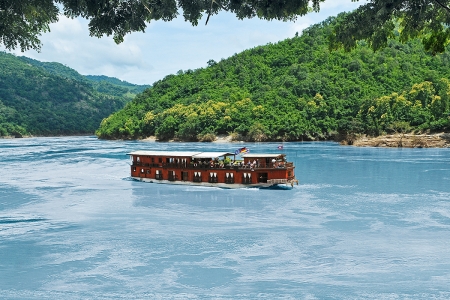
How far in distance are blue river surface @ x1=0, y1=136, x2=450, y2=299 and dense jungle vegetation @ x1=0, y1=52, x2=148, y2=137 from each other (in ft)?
385

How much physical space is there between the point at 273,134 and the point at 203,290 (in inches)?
3230

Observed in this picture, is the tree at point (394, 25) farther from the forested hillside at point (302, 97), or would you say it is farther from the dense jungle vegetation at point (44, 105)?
the dense jungle vegetation at point (44, 105)

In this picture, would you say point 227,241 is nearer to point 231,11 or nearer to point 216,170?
point 231,11

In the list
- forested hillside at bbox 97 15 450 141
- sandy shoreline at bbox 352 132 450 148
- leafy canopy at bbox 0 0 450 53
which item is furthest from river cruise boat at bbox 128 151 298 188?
forested hillside at bbox 97 15 450 141

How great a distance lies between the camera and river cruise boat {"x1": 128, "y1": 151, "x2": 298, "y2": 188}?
3434 centimetres

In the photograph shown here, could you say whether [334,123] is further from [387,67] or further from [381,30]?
[381,30]

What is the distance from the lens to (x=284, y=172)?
34031mm

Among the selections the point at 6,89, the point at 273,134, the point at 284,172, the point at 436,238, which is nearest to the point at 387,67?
the point at 273,134

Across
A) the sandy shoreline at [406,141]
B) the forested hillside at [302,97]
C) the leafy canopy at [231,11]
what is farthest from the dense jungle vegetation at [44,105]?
the leafy canopy at [231,11]

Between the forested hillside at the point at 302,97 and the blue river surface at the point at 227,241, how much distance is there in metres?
52.3

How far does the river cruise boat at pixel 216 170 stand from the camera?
34.3 metres

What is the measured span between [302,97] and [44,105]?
103068 millimetres

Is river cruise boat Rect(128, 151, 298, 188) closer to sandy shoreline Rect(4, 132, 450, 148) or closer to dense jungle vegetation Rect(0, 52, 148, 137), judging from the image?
sandy shoreline Rect(4, 132, 450, 148)

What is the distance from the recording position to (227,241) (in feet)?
65.4
